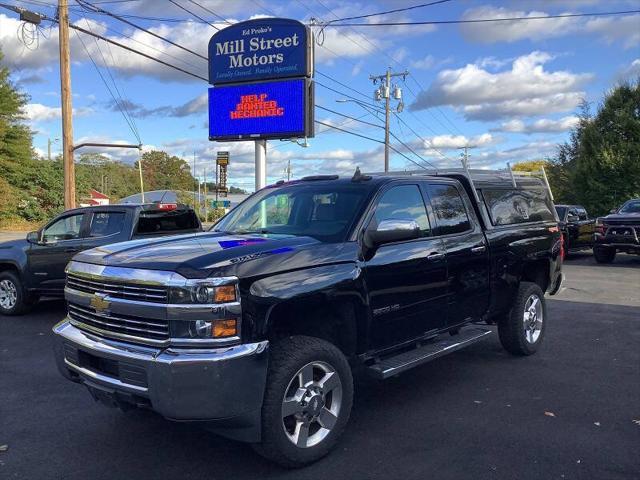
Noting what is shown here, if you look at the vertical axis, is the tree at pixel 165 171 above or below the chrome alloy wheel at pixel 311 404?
above

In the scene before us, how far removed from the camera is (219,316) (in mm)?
3393

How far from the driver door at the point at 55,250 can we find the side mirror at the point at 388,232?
18.7 feet

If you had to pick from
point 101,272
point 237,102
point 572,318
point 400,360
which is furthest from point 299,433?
point 237,102

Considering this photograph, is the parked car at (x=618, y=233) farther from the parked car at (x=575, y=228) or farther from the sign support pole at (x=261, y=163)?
the sign support pole at (x=261, y=163)

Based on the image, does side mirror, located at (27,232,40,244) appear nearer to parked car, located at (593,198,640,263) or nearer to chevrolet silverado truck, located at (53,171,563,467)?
chevrolet silverado truck, located at (53,171,563,467)

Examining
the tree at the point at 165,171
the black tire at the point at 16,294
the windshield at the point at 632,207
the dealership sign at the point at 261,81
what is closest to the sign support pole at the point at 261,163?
the dealership sign at the point at 261,81

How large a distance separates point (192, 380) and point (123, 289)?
81cm

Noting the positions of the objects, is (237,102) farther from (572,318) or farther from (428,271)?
(428,271)

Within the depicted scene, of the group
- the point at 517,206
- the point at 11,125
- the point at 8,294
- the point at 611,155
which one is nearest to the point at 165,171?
the point at 11,125

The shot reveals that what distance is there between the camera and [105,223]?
8523 mm

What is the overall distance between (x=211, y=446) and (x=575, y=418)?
A: 290 centimetres

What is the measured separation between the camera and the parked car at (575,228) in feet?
57.1

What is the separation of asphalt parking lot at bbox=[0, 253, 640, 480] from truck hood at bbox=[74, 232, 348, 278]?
53.4 inches

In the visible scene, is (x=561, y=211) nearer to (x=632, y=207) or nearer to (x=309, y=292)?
(x=632, y=207)
